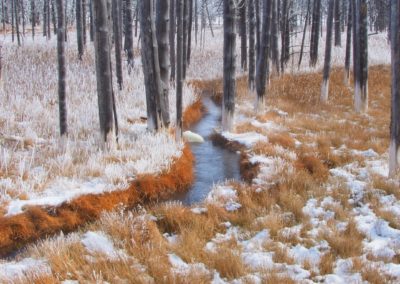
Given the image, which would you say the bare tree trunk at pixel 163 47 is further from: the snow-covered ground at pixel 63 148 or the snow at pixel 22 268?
the snow at pixel 22 268

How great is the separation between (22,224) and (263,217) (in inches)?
127

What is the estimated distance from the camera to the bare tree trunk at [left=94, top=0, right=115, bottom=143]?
26.6 ft

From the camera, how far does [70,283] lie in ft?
13.6

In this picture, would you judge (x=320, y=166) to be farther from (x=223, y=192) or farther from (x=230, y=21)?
(x=230, y=21)

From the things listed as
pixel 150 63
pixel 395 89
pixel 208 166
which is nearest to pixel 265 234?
pixel 395 89

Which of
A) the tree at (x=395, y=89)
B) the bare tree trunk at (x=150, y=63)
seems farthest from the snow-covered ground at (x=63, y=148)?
the tree at (x=395, y=89)

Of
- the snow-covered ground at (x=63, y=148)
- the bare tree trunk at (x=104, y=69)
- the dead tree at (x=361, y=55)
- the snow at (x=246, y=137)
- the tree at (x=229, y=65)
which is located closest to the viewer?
the snow-covered ground at (x=63, y=148)

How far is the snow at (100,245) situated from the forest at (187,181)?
0.07 feet

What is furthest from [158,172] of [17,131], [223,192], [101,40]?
[17,131]

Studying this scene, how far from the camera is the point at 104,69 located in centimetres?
830

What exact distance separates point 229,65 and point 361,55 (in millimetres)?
4486

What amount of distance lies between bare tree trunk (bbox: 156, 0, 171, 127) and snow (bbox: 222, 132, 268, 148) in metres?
1.58

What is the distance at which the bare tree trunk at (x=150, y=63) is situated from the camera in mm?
9359

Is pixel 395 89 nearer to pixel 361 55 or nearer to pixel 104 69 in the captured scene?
pixel 104 69
